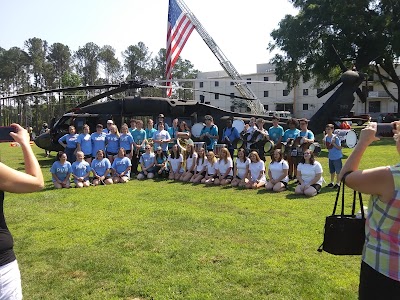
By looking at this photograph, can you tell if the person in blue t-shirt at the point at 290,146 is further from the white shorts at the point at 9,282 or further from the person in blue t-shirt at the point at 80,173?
the white shorts at the point at 9,282

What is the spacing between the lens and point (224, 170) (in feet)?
33.9

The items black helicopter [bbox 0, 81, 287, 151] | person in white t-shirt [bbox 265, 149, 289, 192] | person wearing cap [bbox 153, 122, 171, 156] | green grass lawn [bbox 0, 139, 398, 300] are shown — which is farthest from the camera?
black helicopter [bbox 0, 81, 287, 151]

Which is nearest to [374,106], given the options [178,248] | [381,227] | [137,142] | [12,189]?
[137,142]

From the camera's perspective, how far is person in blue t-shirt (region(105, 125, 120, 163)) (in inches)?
462

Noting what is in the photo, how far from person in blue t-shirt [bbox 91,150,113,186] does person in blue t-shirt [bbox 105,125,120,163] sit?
2.59 feet

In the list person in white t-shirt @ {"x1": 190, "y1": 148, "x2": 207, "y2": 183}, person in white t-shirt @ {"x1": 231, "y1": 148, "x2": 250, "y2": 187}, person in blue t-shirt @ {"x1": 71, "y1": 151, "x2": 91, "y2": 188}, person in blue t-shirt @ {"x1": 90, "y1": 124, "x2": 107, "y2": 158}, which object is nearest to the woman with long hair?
person in white t-shirt @ {"x1": 190, "y1": 148, "x2": 207, "y2": 183}

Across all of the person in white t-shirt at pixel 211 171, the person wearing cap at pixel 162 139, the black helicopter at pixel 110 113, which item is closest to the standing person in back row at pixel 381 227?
the person in white t-shirt at pixel 211 171

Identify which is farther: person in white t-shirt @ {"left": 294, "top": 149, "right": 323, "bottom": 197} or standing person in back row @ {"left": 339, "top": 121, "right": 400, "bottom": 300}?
person in white t-shirt @ {"left": 294, "top": 149, "right": 323, "bottom": 197}

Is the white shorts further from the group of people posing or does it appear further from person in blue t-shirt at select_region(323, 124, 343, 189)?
person in blue t-shirt at select_region(323, 124, 343, 189)

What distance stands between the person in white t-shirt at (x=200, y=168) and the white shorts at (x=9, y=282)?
28.5ft

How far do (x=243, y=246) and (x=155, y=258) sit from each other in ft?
4.03

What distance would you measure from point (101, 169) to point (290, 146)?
212 inches

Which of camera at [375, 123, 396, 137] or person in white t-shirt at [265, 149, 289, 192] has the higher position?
camera at [375, 123, 396, 137]

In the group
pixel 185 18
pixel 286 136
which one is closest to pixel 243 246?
pixel 286 136
